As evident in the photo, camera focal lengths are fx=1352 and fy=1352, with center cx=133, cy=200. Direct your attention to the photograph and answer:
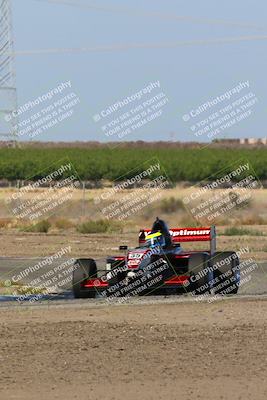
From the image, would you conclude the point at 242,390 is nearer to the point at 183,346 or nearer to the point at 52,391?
the point at 52,391

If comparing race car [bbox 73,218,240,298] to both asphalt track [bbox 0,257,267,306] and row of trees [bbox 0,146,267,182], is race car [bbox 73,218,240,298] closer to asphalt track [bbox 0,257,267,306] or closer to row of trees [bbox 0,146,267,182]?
asphalt track [bbox 0,257,267,306]

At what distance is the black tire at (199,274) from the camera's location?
851 inches

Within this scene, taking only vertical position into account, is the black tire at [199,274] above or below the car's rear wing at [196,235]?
below

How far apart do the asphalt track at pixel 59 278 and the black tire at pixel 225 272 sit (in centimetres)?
24

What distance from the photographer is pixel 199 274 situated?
21.6 metres

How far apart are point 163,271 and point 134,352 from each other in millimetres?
7795

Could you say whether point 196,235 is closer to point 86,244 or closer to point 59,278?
point 59,278

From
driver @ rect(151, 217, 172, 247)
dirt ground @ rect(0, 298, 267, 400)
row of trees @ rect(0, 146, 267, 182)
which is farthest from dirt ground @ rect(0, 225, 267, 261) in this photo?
row of trees @ rect(0, 146, 267, 182)

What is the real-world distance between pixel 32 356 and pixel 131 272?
26.0ft

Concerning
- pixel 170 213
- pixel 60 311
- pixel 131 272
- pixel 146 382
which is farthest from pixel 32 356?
pixel 170 213

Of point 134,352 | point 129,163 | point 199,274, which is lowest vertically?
point 199,274

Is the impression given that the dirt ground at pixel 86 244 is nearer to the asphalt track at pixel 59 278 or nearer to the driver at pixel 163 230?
the asphalt track at pixel 59 278

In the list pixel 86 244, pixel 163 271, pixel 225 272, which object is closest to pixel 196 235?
pixel 163 271

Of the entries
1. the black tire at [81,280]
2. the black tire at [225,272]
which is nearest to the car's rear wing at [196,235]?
the black tire at [225,272]
